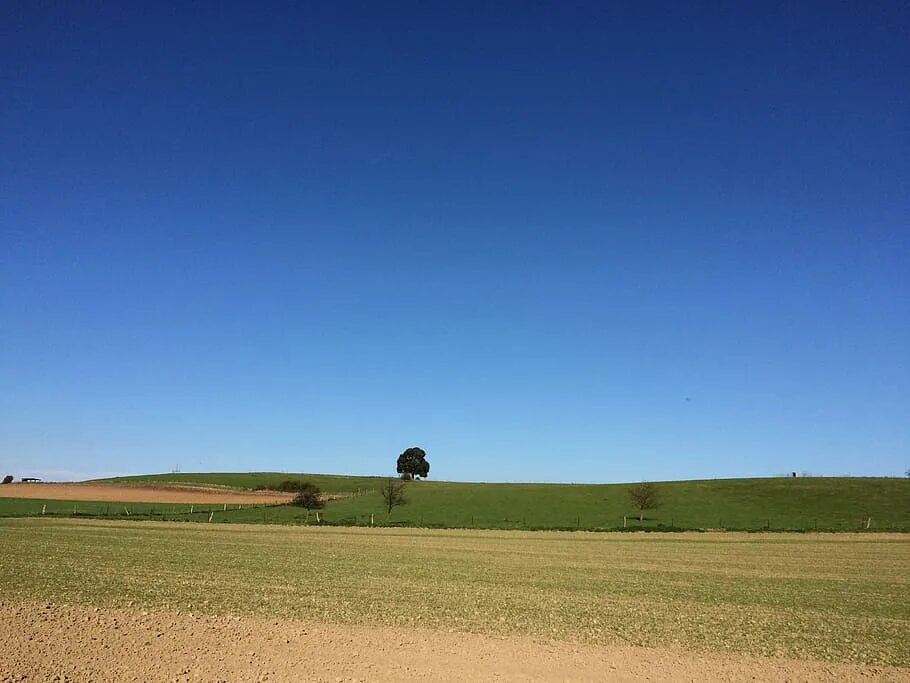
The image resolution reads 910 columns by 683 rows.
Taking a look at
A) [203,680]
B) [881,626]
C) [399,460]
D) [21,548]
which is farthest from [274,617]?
[399,460]

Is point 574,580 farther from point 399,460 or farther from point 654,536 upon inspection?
point 399,460

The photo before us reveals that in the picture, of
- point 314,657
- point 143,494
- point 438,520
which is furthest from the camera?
point 143,494

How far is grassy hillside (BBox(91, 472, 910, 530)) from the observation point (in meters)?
83.4

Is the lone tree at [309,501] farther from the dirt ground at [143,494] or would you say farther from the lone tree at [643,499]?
the lone tree at [643,499]

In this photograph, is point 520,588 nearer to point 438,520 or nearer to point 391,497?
point 438,520

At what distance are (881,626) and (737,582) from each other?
35.5 ft

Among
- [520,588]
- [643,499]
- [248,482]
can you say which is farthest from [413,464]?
[520,588]

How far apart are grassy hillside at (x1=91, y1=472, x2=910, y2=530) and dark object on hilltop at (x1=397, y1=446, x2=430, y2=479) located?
180 feet

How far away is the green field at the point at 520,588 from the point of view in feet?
62.2

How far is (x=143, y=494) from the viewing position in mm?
121750

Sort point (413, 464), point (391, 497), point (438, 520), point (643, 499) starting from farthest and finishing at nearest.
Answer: point (413, 464), point (391, 497), point (643, 499), point (438, 520)

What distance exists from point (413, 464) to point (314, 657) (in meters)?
180

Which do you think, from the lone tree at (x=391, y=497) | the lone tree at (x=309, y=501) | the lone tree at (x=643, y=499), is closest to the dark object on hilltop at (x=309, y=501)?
the lone tree at (x=309, y=501)

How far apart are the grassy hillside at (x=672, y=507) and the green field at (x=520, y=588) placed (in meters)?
36.1
